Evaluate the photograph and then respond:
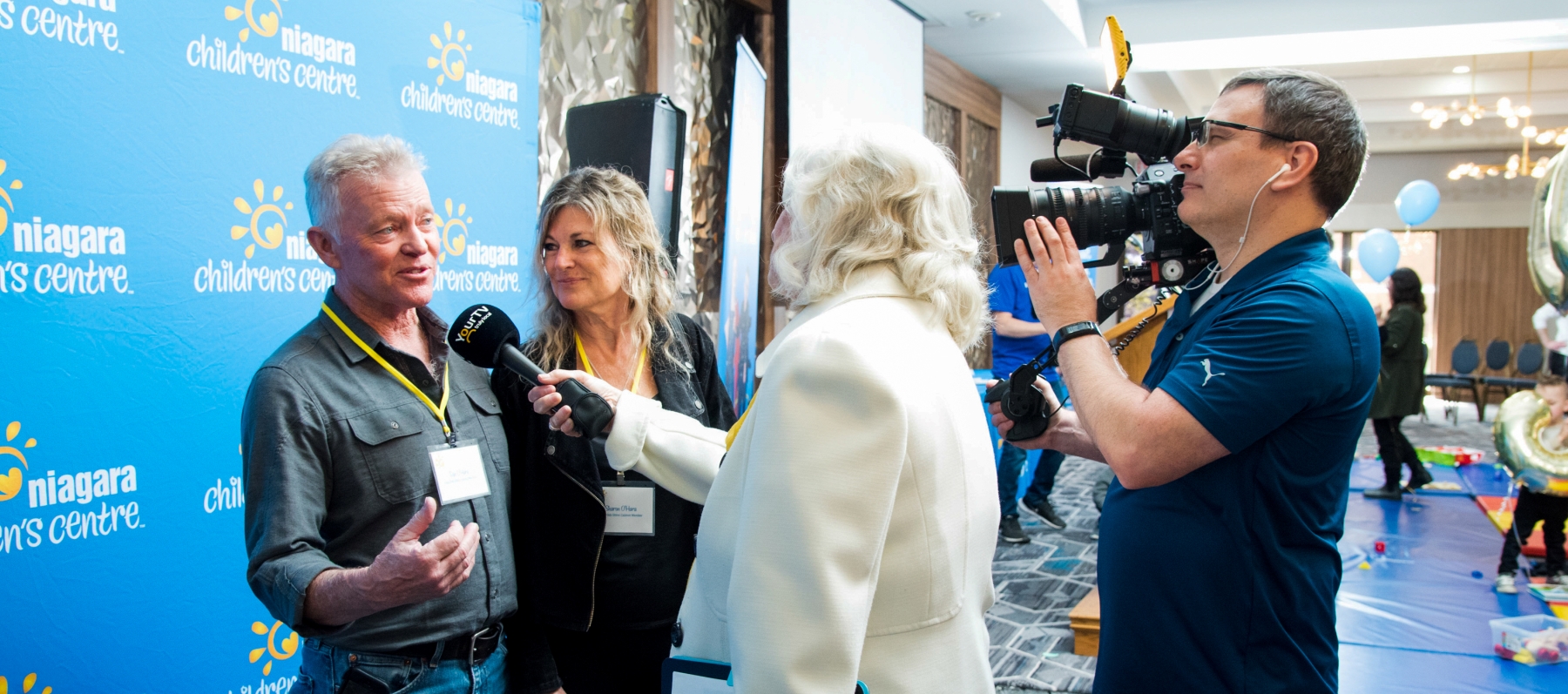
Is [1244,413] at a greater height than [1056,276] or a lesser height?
lesser

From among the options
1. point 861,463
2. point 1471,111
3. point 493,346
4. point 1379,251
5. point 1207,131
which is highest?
point 1471,111

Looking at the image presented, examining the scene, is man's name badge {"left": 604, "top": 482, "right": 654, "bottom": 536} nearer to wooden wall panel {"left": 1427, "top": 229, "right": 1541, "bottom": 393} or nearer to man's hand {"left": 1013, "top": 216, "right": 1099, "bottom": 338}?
man's hand {"left": 1013, "top": 216, "right": 1099, "bottom": 338}

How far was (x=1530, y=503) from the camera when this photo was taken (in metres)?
3.99


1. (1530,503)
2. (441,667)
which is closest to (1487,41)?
(1530,503)

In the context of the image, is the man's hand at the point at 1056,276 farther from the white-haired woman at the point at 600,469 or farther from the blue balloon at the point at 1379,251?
the blue balloon at the point at 1379,251

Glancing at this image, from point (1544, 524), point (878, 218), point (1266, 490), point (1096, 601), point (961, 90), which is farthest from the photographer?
point (961, 90)

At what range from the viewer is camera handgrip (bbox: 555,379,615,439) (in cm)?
130

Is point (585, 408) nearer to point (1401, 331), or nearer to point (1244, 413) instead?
point (1244, 413)

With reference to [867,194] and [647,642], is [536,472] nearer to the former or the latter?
[647,642]

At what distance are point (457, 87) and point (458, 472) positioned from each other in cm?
116

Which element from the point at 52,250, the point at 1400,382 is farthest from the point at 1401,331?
the point at 52,250

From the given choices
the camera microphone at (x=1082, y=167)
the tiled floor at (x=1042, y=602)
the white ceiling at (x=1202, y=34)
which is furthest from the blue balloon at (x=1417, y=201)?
the camera microphone at (x=1082, y=167)

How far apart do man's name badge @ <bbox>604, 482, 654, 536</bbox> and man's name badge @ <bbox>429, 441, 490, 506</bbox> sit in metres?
0.23

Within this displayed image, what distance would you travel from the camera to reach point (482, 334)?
1.40 m
